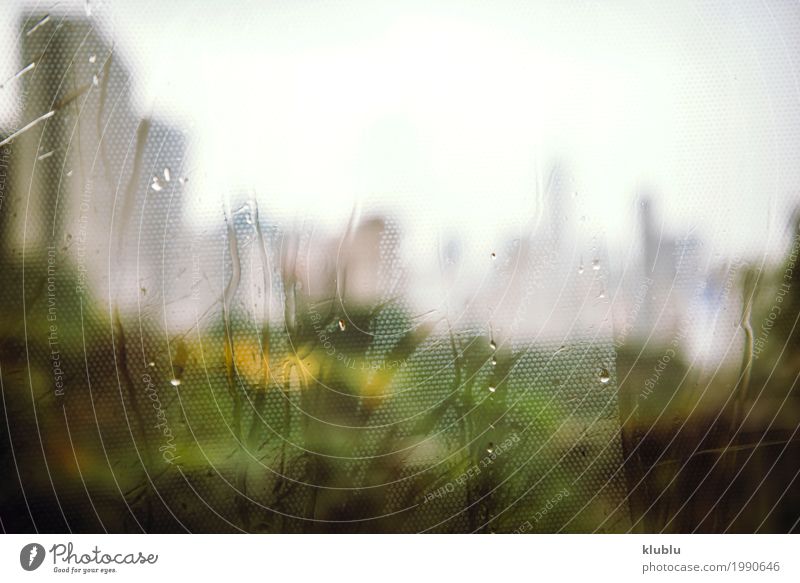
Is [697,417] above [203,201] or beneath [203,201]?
beneath

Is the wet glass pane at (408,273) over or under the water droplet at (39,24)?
under

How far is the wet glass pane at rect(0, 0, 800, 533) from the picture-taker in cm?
90

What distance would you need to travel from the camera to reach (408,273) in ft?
2.96

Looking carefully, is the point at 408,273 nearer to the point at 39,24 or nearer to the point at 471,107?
the point at 471,107

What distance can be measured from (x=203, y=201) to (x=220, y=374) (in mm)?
206

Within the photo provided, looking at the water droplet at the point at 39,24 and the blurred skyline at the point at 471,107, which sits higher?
the water droplet at the point at 39,24

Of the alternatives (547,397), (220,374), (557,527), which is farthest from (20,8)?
(557,527)

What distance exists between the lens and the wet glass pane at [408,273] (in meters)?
0.90

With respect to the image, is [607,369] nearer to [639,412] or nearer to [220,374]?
[639,412]

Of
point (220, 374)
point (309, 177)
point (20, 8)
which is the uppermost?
point (20, 8)

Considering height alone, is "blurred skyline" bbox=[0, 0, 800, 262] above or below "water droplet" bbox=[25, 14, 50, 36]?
below

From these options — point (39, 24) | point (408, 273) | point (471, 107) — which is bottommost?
point (408, 273)

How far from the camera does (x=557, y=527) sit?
897 millimetres

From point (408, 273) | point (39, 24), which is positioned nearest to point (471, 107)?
point (408, 273)
